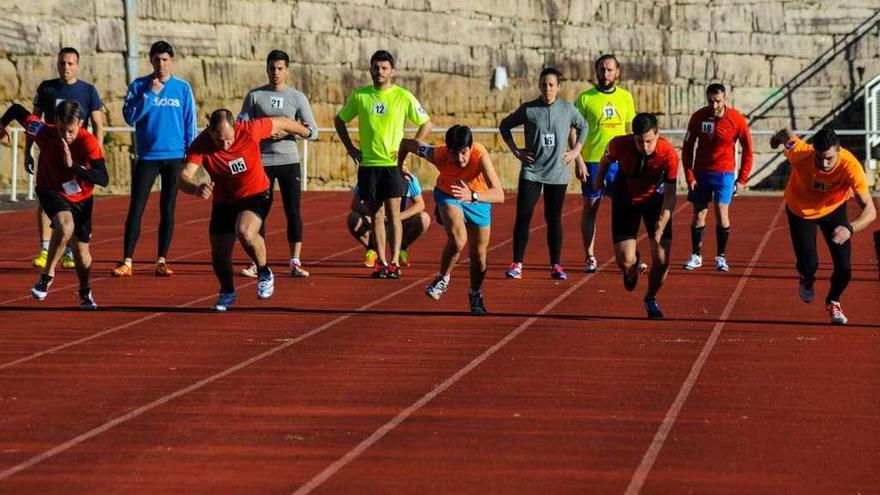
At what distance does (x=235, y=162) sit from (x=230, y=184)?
0.60 feet

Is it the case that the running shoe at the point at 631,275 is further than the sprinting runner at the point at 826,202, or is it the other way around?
the running shoe at the point at 631,275

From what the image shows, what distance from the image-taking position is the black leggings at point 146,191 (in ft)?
52.5

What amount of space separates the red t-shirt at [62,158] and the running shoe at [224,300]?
1143 millimetres

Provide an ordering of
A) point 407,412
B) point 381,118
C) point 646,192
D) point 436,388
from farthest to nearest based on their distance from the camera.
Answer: point 381,118, point 646,192, point 436,388, point 407,412

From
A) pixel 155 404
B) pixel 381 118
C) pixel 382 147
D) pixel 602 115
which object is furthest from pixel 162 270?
pixel 155 404

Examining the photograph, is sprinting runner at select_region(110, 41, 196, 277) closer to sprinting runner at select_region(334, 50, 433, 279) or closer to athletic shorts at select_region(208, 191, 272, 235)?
sprinting runner at select_region(334, 50, 433, 279)

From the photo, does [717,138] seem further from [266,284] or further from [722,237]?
[266,284]

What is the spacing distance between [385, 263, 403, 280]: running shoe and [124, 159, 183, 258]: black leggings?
5.89 ft

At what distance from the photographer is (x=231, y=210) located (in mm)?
13484

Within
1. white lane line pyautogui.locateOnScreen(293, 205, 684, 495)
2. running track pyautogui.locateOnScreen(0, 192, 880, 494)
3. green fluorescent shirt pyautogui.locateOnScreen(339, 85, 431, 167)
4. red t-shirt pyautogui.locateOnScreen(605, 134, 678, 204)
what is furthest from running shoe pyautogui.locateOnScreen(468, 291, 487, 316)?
green fluorescent shirt pyautogui.locateOnScreen(339, 85, 431, 167)

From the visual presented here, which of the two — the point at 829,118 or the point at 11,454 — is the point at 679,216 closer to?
the point at 829,118

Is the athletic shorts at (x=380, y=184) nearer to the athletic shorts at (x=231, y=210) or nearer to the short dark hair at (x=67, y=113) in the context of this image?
the athletic shorts at (x=231, y=210)

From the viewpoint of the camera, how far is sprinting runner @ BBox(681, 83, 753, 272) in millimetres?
17094

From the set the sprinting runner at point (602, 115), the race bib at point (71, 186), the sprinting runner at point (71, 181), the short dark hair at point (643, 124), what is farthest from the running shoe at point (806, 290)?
the race bib at point (71, 186)
